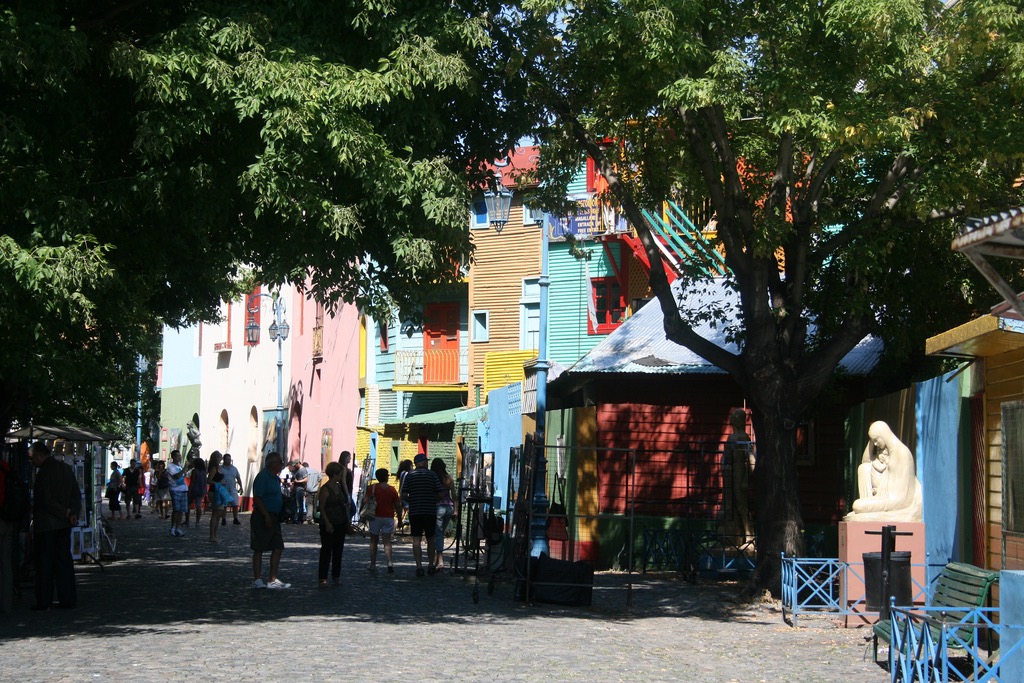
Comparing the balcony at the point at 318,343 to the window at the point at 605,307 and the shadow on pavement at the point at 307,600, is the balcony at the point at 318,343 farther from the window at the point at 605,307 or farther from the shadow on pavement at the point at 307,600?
the shadow on pavement at the point at 307,600

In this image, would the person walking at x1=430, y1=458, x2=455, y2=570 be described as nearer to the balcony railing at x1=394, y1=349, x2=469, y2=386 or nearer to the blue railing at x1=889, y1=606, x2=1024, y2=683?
the blue railing at x1=889, y1=606, x2=1024, y2=683

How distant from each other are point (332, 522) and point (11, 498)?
183 inches

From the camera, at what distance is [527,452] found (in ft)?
54.7

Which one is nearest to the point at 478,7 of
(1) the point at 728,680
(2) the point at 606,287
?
(1) the point at 728,680

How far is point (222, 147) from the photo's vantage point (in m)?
13.8

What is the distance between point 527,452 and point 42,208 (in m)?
6.42

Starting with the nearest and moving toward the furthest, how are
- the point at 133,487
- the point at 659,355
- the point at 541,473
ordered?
the point at 541,473 → the point at 659,355 → the point at 133,487

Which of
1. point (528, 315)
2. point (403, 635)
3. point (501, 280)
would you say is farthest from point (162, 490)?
point (403, 635)

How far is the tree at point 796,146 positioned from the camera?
14672 mm

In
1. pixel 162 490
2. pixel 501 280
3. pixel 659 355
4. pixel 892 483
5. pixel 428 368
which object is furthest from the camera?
pixel 162 490

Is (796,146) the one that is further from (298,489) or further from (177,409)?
(177,409)

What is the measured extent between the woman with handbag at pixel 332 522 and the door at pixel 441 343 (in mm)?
20240

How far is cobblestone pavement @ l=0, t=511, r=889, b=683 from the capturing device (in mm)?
11211

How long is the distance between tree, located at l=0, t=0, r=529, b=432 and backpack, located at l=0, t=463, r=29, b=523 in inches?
43.6
